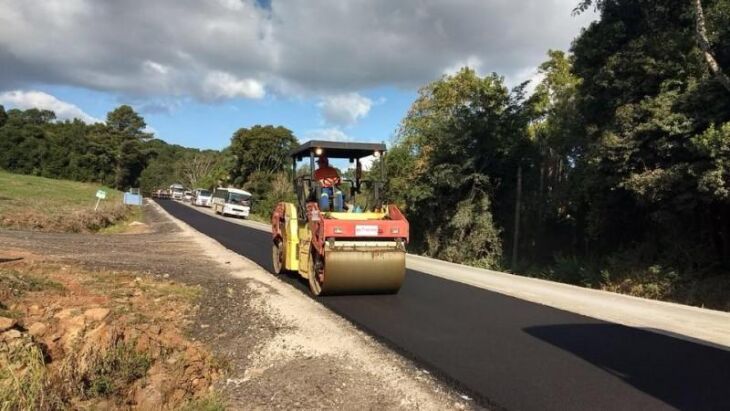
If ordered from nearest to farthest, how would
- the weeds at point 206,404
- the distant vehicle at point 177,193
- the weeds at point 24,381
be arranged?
the weeds at point 24,381 < the weeds at point 206,404 < the distant vehicle at point 177,193

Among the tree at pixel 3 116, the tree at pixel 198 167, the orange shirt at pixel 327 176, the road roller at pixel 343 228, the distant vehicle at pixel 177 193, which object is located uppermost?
the tree at pixel 3 116

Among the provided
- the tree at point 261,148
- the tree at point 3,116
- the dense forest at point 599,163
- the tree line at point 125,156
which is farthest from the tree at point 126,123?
the dense forest at point 599,163

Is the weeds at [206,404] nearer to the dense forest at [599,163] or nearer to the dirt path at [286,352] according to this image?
the dirt path at [286,352]

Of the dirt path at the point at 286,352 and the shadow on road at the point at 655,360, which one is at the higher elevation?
the shadow on road at the point at 655,360

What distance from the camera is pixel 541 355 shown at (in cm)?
631

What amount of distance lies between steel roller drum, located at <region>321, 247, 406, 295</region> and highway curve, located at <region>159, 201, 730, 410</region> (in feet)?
0.75

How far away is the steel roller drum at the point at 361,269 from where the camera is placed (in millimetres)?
9391

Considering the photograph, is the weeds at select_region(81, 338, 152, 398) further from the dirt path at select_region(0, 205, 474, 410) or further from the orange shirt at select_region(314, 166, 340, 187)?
the orange shirt at select_region(314, 166, 340, 187)

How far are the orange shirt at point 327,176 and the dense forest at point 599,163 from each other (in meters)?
7.28

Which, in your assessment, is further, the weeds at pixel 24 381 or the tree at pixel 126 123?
the tree at pixel 126 123

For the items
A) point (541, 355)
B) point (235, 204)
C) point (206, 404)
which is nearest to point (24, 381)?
point (206, 404)

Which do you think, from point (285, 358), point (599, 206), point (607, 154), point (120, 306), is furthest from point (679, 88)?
point (120, 306)

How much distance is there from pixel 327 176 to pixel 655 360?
6.61 m

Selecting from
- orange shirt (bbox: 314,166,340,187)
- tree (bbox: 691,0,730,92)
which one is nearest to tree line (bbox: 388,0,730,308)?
tree (bbox: 691,0,730,92)
